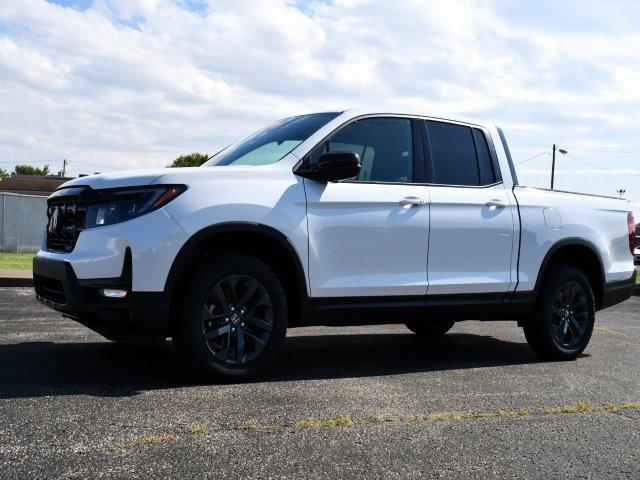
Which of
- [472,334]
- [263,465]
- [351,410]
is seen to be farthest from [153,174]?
[472,334]

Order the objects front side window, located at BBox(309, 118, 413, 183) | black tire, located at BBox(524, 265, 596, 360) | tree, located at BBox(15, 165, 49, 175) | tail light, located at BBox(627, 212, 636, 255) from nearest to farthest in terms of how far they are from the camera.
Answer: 1. front side window, located at BBox(309, 118, 413, 183)
2. black tire, located at BBox(524, 265, 596, 360)
3. tail light, located at BBox(627, 212, 636, 255)
4. tree, located at BBox(15, 165, 49, 175)

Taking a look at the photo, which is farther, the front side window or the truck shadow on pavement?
the front side window

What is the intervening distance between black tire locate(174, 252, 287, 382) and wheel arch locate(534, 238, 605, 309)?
103 inches

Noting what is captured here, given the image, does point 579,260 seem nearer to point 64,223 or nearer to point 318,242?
point 318,242

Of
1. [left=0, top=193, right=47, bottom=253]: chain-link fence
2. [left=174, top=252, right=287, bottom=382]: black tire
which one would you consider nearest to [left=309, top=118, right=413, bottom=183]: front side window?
[left=174, top=252, right=287, bottom=382]: black tire

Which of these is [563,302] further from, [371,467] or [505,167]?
[371,467]

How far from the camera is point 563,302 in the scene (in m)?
7.11

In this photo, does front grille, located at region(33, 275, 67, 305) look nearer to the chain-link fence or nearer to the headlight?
the headlight

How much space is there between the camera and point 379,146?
620 cm

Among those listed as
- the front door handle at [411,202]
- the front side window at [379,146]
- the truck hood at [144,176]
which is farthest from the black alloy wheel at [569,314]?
the truck hood at [144,176]

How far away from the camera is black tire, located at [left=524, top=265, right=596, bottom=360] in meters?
6.93

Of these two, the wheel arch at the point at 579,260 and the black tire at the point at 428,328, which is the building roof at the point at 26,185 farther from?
the wheel arch at the point at 579,260

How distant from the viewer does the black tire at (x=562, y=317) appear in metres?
6.93

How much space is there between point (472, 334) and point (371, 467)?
5.41 meters
